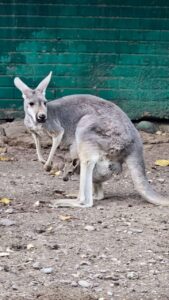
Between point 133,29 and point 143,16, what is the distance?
0.66ft

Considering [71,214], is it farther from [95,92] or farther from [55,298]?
[95,92]

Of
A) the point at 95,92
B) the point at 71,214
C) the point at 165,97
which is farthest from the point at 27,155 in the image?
the point at 71,214

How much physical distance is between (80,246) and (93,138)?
4.84 feet

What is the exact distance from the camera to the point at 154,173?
8.98 m

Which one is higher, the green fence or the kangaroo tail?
the green fence

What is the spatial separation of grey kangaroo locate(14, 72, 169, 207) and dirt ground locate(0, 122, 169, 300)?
0.59 ft

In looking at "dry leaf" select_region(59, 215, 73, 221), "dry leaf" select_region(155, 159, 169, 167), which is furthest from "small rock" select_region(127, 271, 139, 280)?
"dry leaf" select_region(155, 159, 169, 167)

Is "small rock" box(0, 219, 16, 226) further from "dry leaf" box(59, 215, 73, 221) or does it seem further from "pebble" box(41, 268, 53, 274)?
"pebble" box(41, 268, 53, 274)

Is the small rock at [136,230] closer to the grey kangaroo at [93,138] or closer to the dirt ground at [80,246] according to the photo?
the dirt ground at [80,246]

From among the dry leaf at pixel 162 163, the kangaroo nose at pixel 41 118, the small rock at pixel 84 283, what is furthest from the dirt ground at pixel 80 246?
the dry leaf at pixel 162 163

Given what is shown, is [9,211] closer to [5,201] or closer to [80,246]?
[5,201]

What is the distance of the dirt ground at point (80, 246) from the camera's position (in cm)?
522

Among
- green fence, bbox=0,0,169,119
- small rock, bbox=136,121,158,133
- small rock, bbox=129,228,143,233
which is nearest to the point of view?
small rock, bbox=129,228,143,233

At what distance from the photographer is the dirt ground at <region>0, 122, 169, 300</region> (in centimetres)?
522
